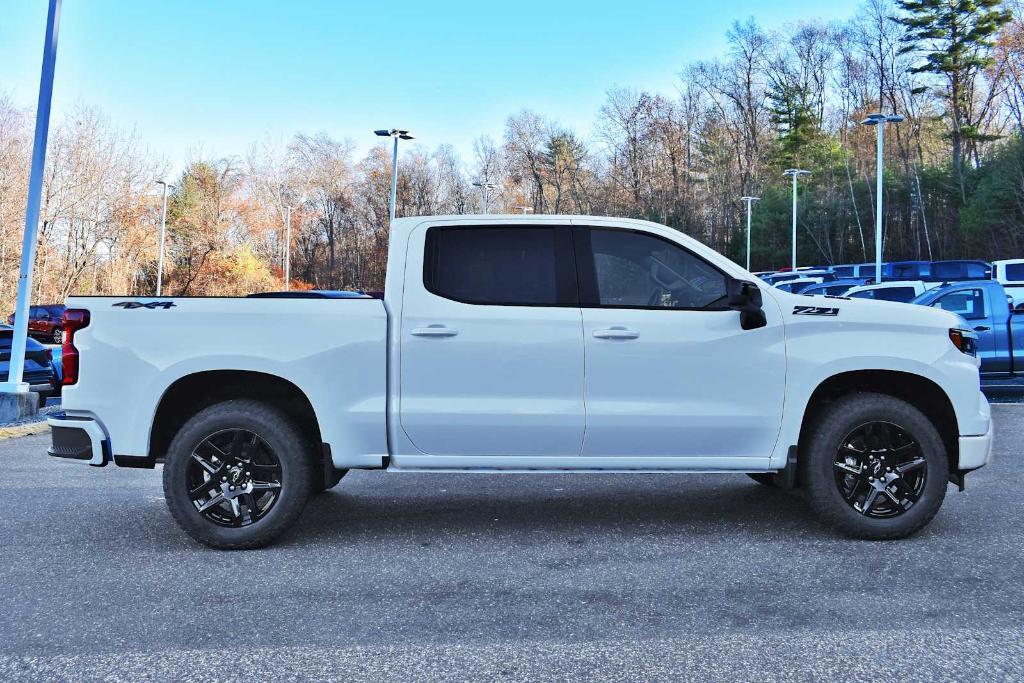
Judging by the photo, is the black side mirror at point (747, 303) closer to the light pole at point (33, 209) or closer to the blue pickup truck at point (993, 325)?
the light pole at point (33, 209)

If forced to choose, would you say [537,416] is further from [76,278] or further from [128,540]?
[76,278]

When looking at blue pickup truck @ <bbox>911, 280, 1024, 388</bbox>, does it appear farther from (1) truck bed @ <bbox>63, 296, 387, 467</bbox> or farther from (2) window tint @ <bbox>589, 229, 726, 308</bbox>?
(1) truck bed @ <bbox>63, 296, 387, 467</bbox>

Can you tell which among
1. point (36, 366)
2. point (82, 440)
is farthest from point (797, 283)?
point (82, 440)

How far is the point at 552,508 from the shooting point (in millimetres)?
6770

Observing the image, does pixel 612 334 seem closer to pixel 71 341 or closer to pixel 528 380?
pixel 528 380

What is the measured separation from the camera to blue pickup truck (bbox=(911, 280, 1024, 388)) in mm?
14672

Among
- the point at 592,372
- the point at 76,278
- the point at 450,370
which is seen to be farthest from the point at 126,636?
the point at 76,278

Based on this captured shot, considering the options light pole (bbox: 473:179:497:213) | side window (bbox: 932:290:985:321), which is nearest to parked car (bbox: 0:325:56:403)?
side window (bbox: 932:290:985:321)

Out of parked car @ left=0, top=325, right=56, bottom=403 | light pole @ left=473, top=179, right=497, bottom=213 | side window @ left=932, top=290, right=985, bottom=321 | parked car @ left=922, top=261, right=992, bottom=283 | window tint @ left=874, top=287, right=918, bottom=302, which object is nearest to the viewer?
parked car @ left=0, top=325, right=56, bottom=403

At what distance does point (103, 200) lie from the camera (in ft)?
153

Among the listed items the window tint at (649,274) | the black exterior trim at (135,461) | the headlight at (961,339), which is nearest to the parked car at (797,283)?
the headlight at (961,339)

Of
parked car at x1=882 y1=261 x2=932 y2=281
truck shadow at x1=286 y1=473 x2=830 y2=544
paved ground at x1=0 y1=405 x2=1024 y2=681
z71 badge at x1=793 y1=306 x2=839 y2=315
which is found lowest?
paved ground at x1=0 y1=405 x2=1024 y2=681

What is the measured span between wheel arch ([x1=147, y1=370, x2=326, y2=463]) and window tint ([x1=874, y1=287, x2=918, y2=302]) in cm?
1795

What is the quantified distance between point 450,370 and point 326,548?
129 centimetres
